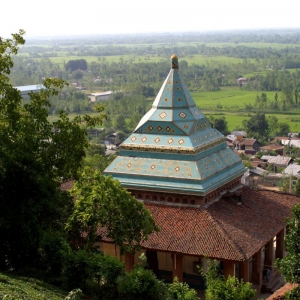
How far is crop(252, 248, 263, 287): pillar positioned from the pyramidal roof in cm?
243

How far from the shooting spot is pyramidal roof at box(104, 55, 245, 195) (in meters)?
17.8

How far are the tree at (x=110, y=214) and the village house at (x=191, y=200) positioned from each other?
6.37 ft

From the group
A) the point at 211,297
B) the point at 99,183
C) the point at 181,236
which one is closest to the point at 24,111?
the point at 99,183

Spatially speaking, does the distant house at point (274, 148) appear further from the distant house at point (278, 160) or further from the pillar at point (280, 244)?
the pillar at point (280, 244)

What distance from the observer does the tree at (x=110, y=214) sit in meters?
13.8

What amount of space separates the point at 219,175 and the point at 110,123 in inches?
1982

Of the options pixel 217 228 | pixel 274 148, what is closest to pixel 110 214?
pixel 217 228

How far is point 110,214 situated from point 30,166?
2.23 meters

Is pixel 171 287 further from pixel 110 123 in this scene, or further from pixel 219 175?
pixel 110 123

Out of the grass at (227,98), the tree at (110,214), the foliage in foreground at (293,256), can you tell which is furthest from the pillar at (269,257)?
the grass at (227,98)

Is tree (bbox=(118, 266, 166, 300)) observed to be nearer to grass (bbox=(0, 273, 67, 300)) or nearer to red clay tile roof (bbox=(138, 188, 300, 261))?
grass (bbox=(0, 273, 67, 300))

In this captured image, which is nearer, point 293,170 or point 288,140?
point 293,170

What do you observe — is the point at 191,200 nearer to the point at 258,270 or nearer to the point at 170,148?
the point at 170,148

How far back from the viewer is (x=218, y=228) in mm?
16297
